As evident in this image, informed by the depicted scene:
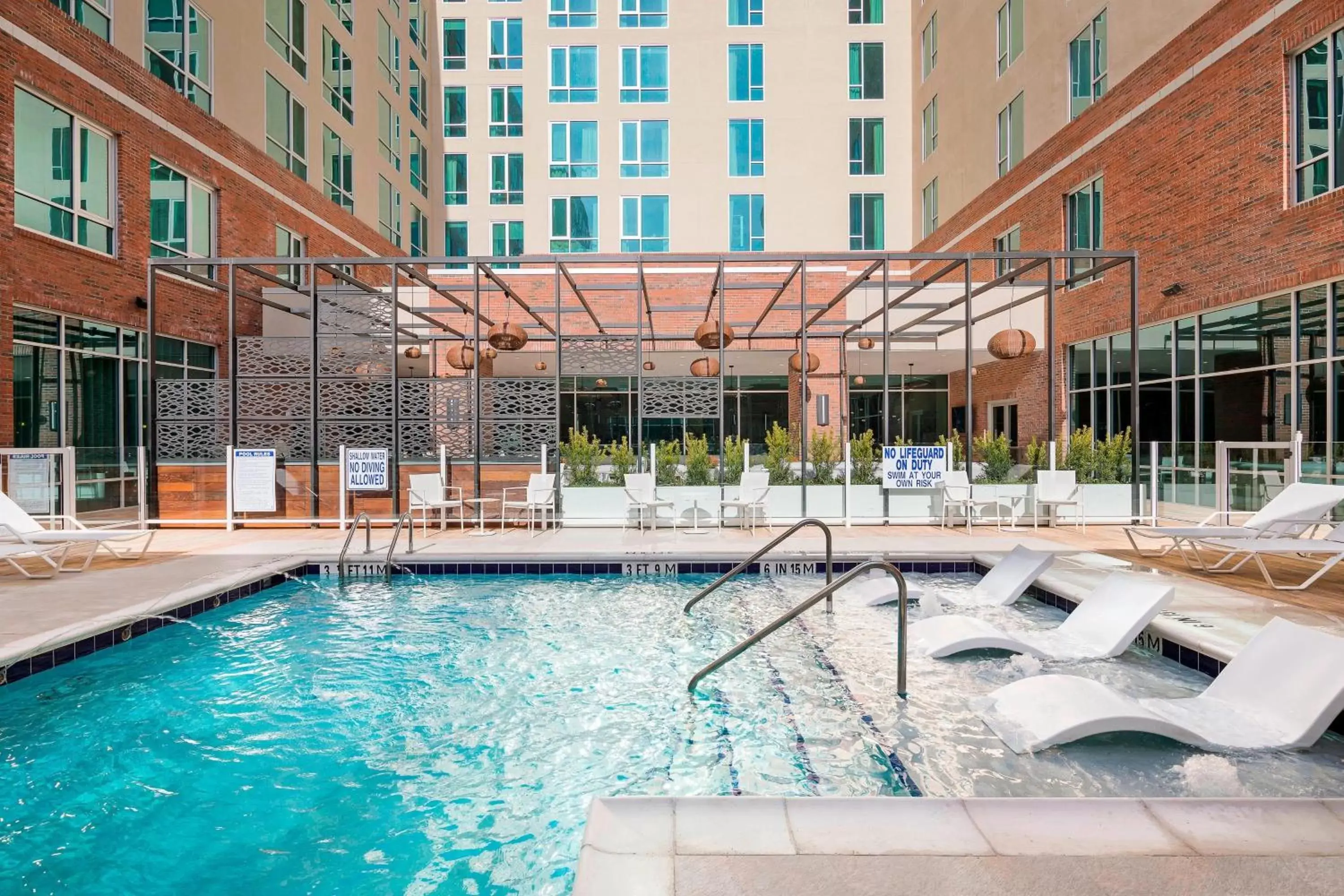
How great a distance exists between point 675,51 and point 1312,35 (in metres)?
16.8

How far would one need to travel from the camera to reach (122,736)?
3.95 meters

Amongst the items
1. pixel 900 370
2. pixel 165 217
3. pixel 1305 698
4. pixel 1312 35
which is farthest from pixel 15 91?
pixel 900 370

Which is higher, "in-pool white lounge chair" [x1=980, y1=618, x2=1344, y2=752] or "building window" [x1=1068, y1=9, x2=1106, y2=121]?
"building window" [x1=1068, y1=9, x2=1106, y2=121]

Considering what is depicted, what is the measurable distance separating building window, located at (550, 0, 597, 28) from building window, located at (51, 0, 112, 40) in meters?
14.5

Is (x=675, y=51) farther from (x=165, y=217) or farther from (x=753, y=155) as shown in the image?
(x=165, y=217)

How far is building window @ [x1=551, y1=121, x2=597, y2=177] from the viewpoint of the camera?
2319 centimetres

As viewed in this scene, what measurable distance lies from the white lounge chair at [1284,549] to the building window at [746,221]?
17085mm

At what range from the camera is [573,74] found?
76.6 ft

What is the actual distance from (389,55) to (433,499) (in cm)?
1661

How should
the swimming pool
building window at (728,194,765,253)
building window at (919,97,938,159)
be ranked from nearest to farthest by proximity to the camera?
the swimming pool
building window at (919,97,938,159)
building window at (728,194,765,253)

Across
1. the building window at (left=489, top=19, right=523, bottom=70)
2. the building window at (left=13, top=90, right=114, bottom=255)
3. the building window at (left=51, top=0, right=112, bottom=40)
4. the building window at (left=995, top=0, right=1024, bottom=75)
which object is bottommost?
the building window at (left=13, top=90, right=114, bottom=255)

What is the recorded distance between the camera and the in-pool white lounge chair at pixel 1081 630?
15.6 ft

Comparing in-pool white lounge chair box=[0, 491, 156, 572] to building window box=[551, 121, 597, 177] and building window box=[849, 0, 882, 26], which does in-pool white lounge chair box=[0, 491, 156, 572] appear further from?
building window box=[849, 0, 882, 26]

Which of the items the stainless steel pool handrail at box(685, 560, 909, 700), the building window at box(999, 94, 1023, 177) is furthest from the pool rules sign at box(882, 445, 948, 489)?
the building window at box(999, 94, 1023, 177)
